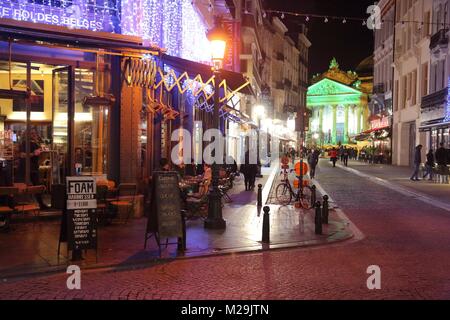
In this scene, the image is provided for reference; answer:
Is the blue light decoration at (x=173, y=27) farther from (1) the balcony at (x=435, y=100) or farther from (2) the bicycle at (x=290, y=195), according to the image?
(1) the balcony at (x=435, y=100)

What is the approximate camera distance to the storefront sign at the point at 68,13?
12.0 m

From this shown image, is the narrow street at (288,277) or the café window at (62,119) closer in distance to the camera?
the narrow street at (288,277)

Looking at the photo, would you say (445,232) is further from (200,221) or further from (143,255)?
(143,255)

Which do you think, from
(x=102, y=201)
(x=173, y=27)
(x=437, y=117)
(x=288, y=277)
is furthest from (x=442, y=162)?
(x=288, y=277)

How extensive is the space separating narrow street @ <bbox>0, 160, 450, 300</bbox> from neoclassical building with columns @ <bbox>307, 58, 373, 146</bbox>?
101330 mm

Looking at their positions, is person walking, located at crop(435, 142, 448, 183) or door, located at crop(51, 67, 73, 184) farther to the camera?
person walking, located at crop(435, 142, 448, 183)

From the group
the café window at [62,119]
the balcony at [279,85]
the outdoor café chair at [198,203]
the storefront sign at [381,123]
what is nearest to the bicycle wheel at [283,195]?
the outdoor café chair at [198,203]

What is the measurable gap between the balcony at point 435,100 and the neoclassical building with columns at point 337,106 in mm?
72539

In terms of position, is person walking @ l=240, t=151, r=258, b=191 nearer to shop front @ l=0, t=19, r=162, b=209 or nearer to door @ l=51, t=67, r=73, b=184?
shop front @ l=0, t=19, r=162, b=209

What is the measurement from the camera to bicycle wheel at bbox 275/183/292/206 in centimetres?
1717

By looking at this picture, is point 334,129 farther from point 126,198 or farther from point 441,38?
point 126,198

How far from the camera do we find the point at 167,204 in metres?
9.14

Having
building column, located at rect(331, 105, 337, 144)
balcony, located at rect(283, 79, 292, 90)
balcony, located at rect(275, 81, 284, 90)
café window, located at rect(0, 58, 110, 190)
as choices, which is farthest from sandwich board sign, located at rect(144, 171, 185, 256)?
building column, located at rect(331, 105, 337, 144)

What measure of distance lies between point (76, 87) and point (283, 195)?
8390mm
